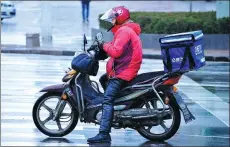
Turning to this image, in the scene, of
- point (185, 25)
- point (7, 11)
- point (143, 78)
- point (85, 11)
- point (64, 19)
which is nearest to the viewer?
point (143, 78)

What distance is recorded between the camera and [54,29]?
30484 mm

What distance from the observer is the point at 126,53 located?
9336mm

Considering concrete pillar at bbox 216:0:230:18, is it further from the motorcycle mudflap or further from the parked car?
the motorcycle mudflap

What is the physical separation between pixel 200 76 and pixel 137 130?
812cm

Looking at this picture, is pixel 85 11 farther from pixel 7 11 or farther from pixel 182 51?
pixel 182 51

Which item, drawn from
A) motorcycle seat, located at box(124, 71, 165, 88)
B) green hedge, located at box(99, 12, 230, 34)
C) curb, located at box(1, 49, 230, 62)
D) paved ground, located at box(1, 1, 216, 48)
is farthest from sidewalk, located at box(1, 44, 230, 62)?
motorcycle seat, located at box(124, 71, 165, 88)

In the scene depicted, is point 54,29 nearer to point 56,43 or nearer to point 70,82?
point 56,43

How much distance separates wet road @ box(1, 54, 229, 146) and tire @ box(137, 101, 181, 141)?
0.28 feet

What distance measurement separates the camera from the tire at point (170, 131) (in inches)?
369

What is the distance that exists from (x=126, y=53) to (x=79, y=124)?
1.85 meters

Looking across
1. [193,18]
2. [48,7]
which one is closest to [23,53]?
[48,7]

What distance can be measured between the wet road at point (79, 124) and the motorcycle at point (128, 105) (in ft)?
0.67

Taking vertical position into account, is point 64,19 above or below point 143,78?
below

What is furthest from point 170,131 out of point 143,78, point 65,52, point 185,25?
point 185,25
